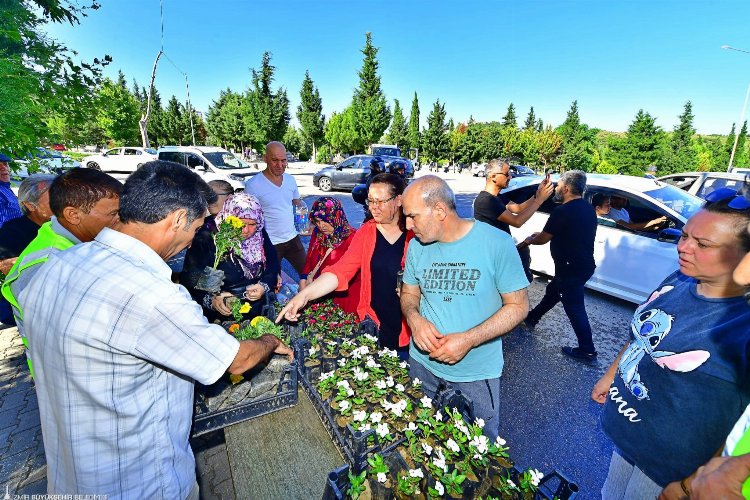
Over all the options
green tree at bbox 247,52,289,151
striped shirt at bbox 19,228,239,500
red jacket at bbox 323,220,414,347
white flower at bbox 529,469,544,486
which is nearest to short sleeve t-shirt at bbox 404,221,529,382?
red jacket at bbox 323,220,414,347

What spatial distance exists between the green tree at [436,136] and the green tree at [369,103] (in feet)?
37.3

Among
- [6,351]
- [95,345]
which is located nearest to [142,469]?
[95,345]

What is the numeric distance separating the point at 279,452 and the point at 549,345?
3.73 meters

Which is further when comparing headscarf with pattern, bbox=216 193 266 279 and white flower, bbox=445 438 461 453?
headscarf with pattern, bbox=216 193 266 279

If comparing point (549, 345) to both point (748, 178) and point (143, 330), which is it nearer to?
point (748, 178)

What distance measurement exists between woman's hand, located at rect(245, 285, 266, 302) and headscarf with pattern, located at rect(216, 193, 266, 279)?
0.56ft

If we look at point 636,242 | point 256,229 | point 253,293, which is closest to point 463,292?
point 253,293

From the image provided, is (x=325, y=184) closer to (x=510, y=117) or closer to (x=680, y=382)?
(x=680, y=382)

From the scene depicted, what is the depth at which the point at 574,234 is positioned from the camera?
3.63 meters

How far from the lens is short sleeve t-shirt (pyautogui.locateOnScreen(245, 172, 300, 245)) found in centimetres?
457

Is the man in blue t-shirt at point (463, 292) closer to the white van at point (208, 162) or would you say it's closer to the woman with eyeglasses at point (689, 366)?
the woman with eyeglasses at point (689, 366)

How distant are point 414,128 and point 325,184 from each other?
35.5 meters

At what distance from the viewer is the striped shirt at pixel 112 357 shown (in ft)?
3.54

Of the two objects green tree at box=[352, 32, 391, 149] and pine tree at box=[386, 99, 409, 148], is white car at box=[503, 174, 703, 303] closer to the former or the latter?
green tree at box=[352, 32, 391, 149]
